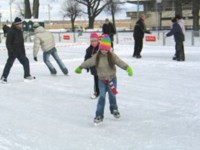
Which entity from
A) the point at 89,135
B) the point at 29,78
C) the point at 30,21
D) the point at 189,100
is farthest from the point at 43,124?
the point at 30,21

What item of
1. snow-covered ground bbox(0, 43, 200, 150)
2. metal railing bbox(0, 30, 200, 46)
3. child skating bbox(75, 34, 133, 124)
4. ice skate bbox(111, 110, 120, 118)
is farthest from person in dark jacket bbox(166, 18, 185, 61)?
child skating bbox(75, 34, 133, 124)

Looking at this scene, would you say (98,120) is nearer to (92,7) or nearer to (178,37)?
(178,37)

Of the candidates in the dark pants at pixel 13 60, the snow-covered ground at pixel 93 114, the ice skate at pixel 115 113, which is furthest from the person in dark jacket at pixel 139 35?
the ice skate at pixel 115 113

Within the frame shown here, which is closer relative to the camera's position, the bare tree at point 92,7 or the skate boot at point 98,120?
the skate boot at point 98,120

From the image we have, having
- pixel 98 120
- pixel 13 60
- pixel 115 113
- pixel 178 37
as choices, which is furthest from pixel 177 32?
pixel 98 120

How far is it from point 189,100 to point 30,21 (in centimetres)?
2619

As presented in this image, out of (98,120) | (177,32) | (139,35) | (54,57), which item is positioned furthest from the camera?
(139,35)

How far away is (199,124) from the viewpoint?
6.57 m

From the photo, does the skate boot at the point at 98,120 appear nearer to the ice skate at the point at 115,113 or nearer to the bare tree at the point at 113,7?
the ice skate at the point at 115,113

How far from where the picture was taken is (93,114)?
7.39m

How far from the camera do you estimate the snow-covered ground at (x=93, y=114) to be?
5699 mm

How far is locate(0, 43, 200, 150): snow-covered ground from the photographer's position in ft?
18.7

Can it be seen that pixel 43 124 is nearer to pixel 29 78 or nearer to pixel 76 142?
pixel 76 142

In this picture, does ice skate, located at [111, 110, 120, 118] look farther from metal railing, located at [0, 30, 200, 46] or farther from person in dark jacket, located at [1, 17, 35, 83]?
metal railing, located at [0, 30, 200, 46]
